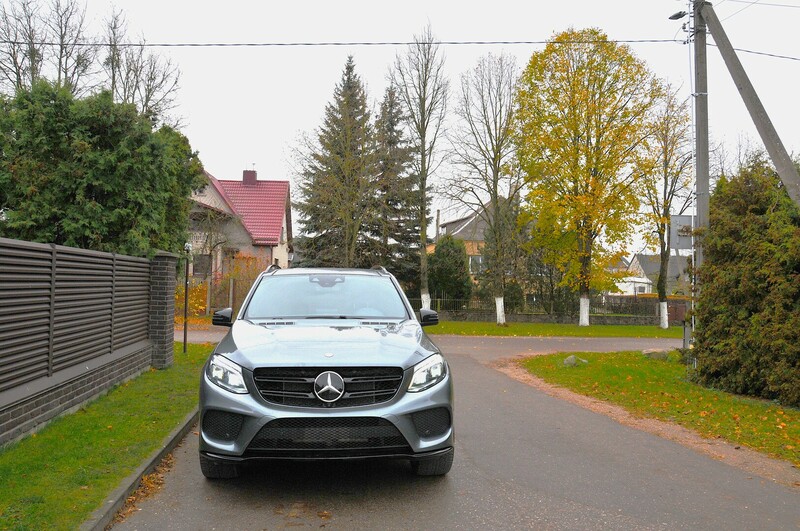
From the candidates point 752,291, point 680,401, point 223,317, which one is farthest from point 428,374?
point 752,291

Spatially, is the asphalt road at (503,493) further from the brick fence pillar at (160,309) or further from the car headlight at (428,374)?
the brick fence pillar at (160,309)

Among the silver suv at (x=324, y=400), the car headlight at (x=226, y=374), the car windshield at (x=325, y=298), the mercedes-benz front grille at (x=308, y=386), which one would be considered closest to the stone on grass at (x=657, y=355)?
the car windshield at (x=325, y=298)

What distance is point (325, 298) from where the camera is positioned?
21.3 feet

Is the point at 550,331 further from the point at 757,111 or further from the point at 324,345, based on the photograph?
the point at 324,345

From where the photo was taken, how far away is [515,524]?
14.4 feet

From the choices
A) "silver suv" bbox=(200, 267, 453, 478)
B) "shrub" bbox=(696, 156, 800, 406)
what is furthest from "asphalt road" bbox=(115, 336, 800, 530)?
"shrub" bbox=(696, 156, 800, 406)

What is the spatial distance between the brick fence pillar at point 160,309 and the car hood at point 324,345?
637 centimetres

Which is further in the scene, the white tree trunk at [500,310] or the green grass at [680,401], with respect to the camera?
the white tree trunk at [500,310]

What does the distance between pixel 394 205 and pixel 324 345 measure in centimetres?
3110

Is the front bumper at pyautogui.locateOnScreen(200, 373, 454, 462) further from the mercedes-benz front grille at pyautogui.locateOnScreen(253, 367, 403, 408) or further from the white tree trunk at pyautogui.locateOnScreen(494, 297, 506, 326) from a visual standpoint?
the white tree trunk at pyautogui.locateOnScreen(494, 297, 506, 326)

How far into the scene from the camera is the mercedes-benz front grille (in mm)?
4684

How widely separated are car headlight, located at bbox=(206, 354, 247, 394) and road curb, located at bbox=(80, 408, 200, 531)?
972mm

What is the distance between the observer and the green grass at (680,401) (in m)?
7.46

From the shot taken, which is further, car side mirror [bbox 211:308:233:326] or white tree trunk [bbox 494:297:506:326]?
white tree trunk [bbox 494:297:506:326]
